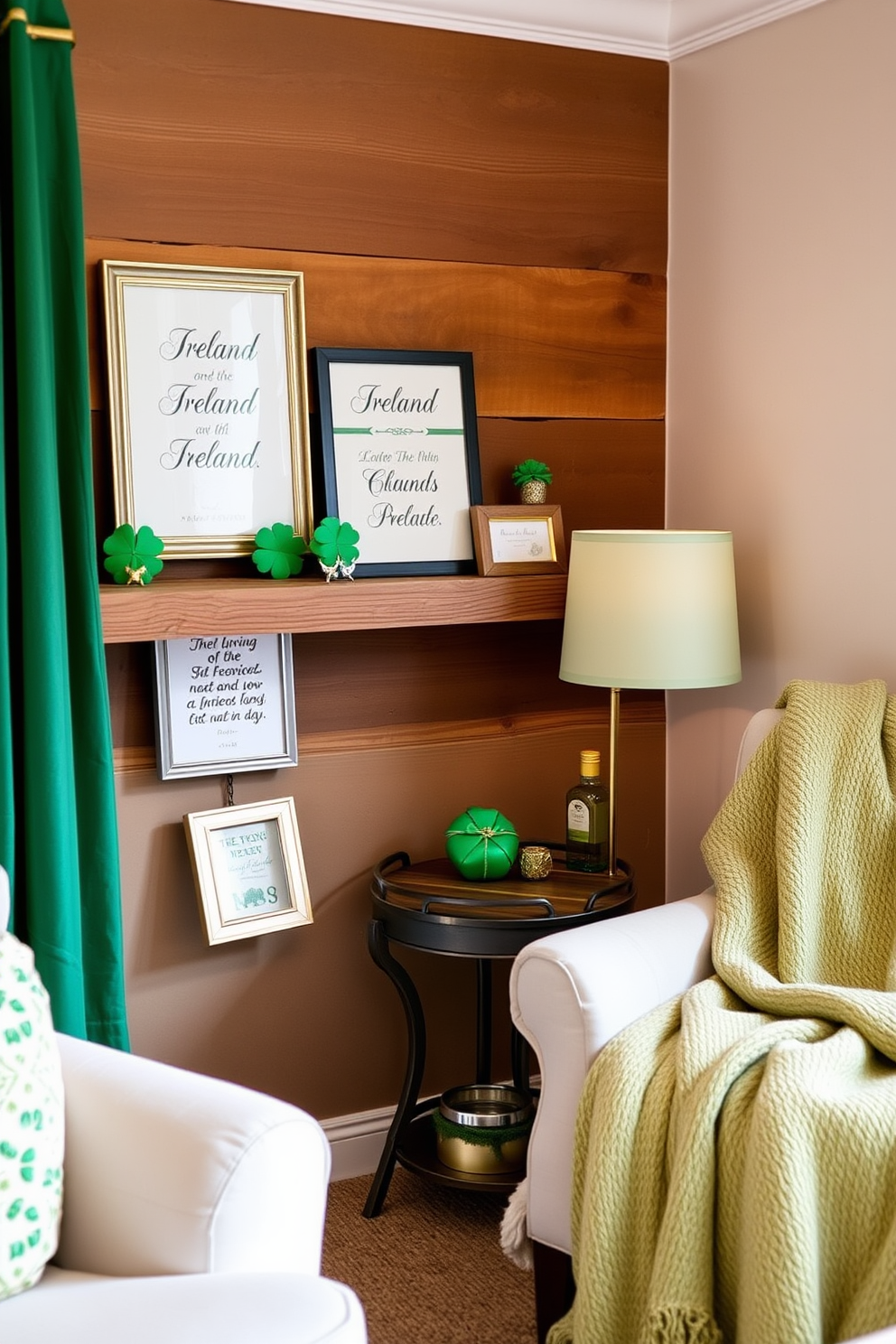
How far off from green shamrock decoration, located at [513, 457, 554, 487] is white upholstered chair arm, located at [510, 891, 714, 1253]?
1.00 metres

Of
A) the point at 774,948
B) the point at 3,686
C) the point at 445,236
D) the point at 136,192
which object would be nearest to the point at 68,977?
the point at 3,686

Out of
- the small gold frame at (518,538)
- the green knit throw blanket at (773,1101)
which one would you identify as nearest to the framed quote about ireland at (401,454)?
the small gold frame at (518,538)

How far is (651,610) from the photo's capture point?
2.38 meters

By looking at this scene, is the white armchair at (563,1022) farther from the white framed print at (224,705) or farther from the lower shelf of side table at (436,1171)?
the white framed print at (224,705)

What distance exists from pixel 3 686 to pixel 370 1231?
1210 mm

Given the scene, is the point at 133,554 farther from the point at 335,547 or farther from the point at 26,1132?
the point at 26,1132

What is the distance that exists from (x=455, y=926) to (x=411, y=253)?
1285 millimetres

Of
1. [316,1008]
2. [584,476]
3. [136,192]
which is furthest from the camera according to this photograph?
[584,476]

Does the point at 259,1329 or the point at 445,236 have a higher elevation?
the point at 445,236

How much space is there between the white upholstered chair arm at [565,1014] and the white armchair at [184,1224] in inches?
19.5

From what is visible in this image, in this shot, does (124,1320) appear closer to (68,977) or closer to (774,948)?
(68,977)

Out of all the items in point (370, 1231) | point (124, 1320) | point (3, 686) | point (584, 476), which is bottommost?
point (370, 1231)

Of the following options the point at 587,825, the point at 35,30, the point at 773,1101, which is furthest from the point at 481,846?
the point at 35,30

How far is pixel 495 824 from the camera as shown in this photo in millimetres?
2490
